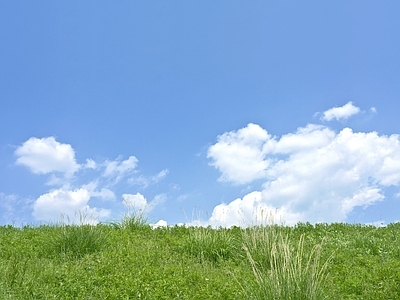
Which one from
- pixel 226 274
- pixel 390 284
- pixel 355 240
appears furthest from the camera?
pixel 355 240

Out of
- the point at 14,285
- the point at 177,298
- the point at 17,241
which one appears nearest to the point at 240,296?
the point at 177,298

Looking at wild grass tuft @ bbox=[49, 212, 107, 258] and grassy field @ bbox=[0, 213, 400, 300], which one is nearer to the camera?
grassy field @ bbox=[0, 213, 400, 300]

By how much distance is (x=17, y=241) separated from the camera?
38.3 ft

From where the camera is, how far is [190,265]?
10.1 metres

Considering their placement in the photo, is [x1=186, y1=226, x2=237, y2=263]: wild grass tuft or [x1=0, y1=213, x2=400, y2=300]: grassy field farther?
[x1=186, y1=226, x2=237, y2=263]: wild grass tuft

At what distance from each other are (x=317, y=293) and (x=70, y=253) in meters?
5.53

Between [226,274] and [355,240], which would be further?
[355,240]

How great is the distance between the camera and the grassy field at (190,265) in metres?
7.82

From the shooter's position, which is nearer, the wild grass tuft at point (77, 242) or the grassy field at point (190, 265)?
the grassy field at point (190, 265)

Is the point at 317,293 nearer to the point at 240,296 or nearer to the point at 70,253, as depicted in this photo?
the point at 240,296

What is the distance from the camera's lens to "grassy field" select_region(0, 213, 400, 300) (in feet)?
25.7

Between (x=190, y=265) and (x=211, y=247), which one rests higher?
(x=211, y=247)

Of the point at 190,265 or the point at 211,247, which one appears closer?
the point at 190,265

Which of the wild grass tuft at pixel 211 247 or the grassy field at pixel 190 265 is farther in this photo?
the wild grass tuft at pixel 211 247
